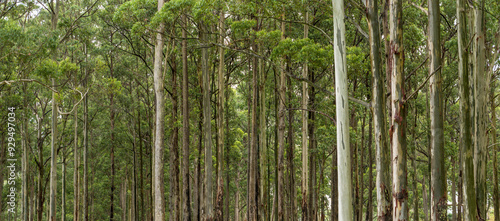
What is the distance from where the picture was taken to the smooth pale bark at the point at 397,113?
7.42 meters

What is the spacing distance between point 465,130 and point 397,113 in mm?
1119

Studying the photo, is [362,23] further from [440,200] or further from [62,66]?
[62,66]

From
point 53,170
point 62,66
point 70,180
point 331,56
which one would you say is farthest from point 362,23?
point 70,180

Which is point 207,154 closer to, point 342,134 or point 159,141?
point 159,141

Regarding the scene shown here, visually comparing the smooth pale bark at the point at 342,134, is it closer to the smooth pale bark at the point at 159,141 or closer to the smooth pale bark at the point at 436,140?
the smooth pale bark at the point at 436,140

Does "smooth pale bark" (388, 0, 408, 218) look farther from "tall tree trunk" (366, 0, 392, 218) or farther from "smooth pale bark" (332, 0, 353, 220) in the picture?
"smooth pale bark" (332, 0, 353, 220)

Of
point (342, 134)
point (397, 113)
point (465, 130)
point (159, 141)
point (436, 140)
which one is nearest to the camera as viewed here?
point (342, 134)

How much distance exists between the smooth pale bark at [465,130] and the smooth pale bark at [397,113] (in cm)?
95

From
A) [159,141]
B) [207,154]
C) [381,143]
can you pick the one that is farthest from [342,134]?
[207,154]

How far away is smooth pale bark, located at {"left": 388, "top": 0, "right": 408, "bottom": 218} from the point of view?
742cm

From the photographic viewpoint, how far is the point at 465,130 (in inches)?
271

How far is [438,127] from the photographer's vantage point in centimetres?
772

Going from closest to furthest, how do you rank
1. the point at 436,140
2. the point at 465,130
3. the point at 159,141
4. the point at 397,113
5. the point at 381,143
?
the point at 465,130
the point at 397,113
the point at 436,140
the point at 381,143
the point at 159,141

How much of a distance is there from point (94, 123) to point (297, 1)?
759 inches
